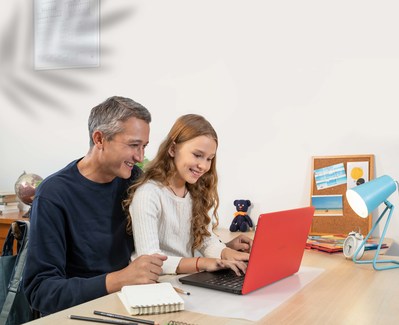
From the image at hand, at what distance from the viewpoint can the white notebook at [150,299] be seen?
102cm

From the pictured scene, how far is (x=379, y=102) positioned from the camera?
7.09 ft

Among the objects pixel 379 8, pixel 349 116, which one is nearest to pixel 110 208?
pixel 349 116

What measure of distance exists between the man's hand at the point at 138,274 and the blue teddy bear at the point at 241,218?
1.12m

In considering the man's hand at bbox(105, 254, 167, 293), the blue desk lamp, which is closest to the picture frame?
the blue desk lamp

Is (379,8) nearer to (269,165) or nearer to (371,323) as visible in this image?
(269,165)

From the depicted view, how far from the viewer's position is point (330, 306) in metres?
1.12

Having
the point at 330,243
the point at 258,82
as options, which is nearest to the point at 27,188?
the point at 258,82

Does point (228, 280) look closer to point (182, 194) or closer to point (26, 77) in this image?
point (182, 194)

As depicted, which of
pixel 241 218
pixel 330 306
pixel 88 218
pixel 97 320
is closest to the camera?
pixel 97 320

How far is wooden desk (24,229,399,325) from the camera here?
1.01 meters

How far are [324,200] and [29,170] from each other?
168cm

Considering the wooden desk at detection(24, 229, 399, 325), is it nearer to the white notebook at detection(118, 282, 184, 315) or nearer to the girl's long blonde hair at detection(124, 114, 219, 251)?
the white notebook at detection(118, 282, 184, 315)

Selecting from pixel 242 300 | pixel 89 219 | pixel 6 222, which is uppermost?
pixel 89 219

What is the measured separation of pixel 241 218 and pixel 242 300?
119 centimetres
